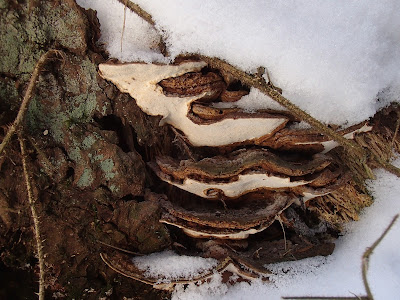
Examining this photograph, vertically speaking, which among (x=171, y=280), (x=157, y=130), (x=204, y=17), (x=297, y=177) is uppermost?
(x=204, y=17)

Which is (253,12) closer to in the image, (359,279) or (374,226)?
(374,226)

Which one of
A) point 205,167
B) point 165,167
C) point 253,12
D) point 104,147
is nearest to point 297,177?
point 205,167

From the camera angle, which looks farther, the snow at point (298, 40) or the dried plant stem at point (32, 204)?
the snow at point (298, 40)

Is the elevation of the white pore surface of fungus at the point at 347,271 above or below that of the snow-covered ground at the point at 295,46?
below

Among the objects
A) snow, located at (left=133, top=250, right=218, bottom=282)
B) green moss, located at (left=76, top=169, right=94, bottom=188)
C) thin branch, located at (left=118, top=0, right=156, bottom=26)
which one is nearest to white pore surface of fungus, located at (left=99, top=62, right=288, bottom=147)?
thin branch, located at (left=118, top=0, right=156, bottom=26)

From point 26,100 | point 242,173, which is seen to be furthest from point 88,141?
point 242,173

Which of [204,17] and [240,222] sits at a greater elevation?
[204,17]

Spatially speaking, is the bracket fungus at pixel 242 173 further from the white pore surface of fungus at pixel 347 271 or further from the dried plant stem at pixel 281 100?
the white pore surface of fungus at pixel 347 271

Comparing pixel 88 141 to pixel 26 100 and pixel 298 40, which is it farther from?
pixel 298 40

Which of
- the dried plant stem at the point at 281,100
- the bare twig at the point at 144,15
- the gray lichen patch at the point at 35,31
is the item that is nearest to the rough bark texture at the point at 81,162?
the gray lichen patch at the point at 35,31
